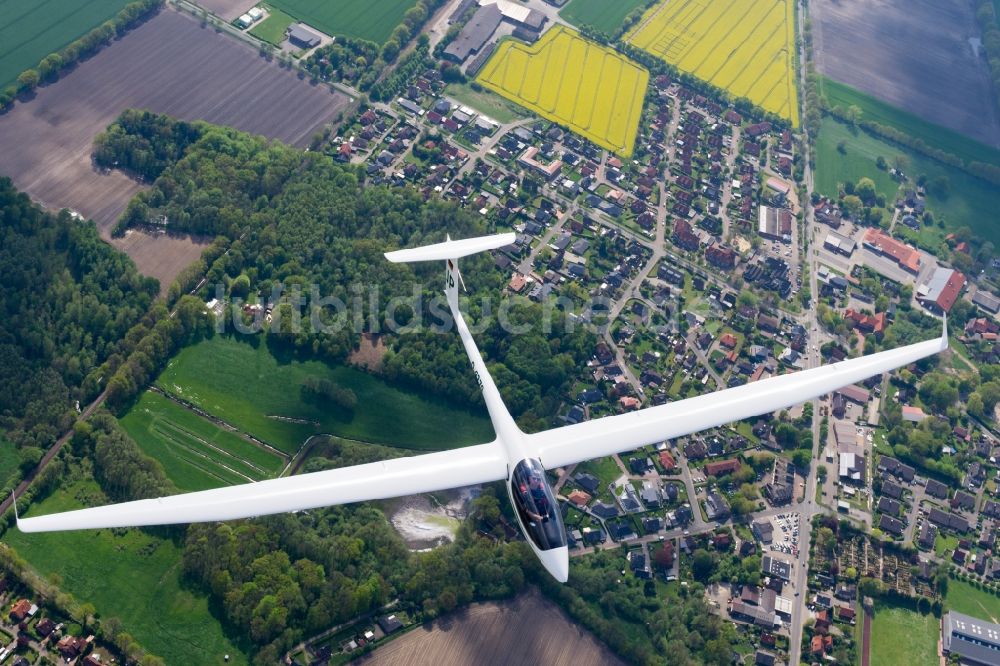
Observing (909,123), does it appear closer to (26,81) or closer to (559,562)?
(559,562)

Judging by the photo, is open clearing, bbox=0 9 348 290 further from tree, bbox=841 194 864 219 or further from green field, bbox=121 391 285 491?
tree, bbox=841 194 864 219

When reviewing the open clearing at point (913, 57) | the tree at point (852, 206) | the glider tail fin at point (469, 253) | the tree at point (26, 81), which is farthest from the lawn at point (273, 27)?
the tree at point (852, 206)

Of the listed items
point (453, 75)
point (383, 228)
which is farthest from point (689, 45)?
point (383, 228)

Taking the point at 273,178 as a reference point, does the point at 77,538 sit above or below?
below

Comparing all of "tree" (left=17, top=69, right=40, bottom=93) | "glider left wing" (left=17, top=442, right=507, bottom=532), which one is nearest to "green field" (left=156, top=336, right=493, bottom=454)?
"glider left wing" (left=17, top=442, right=507, bottom=532)

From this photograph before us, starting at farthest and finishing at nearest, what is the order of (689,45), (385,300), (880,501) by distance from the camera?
(689,45)
(385,300)
(880,501)

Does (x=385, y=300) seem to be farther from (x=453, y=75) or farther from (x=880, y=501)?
(x=880, y=501)

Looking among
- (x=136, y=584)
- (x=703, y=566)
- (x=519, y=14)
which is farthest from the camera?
(x=519, y=14)

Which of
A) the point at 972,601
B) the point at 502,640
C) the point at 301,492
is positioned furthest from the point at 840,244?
the point at 301,492
